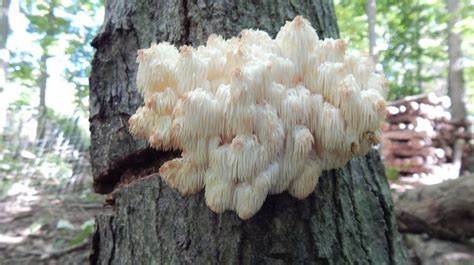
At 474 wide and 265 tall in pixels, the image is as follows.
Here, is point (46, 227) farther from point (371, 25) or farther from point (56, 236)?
point (371, 25)

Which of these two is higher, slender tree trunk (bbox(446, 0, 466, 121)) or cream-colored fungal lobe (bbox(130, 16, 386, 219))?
slender tree trunk (bbox(446, 0, 466, 121))

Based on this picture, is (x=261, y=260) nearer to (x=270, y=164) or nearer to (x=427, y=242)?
(x=270, y=164)

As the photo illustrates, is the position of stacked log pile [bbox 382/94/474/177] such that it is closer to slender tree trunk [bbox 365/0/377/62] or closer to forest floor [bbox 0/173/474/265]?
slender tree trunk [bbox 365/0/377/62]

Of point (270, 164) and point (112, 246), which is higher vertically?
point (270, 164)

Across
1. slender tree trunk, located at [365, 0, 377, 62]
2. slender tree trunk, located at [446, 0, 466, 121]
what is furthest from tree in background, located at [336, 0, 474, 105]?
slender tree trunk, located at [446, 0, 466, 121]

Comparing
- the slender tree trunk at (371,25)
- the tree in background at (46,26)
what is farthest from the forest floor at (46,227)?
the slender tree trunk at (371,25)

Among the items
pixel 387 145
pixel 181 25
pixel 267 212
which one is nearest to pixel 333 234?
pixel 267 212
